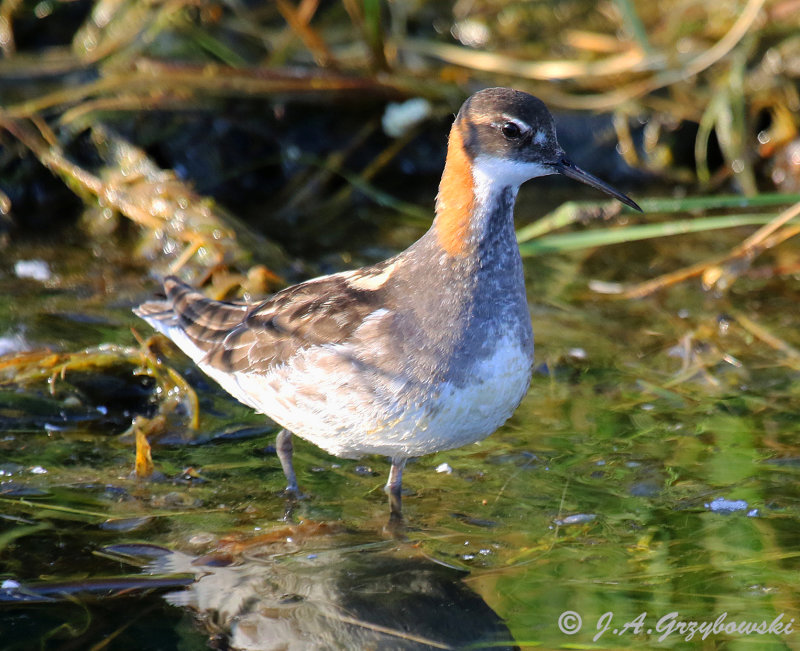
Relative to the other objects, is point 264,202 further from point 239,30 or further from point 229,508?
point 229,508

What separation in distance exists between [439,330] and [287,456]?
3.76 ft

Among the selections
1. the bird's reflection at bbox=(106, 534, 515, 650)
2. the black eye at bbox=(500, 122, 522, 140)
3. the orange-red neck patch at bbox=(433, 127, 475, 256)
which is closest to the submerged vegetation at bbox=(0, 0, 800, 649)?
the bird's reflection at bbox=(106, 534, 515, 650)

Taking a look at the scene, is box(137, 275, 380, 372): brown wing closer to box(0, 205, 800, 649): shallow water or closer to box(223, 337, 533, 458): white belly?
box(223, 337, 533, 458): white belly

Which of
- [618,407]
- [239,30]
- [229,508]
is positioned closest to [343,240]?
[239,30]

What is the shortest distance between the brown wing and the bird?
0.03 feet

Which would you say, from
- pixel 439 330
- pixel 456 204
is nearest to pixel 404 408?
pixel 439 330

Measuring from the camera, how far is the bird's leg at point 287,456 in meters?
4.98

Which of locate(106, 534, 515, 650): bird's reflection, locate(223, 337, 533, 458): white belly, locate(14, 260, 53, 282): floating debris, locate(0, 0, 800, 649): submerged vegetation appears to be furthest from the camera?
locate(14, 260, 53, 282): floating debris

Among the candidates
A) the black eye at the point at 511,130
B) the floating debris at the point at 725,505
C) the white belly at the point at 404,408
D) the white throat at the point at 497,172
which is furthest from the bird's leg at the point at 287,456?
the floating debris at the point at 725,505

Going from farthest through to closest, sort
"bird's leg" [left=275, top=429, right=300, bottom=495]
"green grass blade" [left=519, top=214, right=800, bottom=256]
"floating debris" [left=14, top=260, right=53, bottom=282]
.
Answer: "floating debris" [left=14, top=260, right=53, bottom=282] → "green grass blade" [left=519, top=214, right=800, bottom=256] → "bird's leg" [left=275, top=429, right=300, bottom=495]

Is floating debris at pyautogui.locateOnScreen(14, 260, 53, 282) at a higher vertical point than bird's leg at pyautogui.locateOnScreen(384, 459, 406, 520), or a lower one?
higher

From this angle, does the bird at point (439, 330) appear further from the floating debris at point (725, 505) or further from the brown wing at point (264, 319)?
the floating debris at point (725, 505)

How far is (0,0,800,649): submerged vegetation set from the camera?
415cm

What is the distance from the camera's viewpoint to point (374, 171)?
8.58 m
